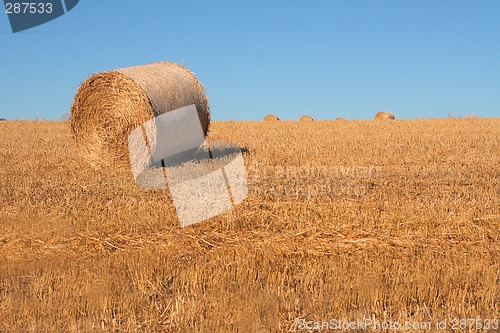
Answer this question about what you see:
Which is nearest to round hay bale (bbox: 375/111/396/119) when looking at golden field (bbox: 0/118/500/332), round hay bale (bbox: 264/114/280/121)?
round hay bale (bbox: 264/114/280/121)

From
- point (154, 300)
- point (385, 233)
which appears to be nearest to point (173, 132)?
point (385, 233)

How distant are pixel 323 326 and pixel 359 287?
2.63 feet

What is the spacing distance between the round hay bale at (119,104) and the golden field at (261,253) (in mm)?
762

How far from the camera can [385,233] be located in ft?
20.9

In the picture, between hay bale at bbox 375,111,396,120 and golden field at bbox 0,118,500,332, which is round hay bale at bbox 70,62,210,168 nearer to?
golden field at bbox 0,118,500,332

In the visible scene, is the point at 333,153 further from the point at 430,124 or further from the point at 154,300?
the point at 430,124

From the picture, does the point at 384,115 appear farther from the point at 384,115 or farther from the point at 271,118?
the point at 271,118

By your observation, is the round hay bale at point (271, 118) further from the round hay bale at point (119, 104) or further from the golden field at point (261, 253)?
the golden field at point (261, 253)

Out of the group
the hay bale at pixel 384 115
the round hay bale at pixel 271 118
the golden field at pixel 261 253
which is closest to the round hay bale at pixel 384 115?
the hay bale at pixel 384 115

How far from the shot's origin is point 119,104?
11.3m

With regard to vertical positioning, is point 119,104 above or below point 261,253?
above

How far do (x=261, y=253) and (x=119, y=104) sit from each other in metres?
6.32

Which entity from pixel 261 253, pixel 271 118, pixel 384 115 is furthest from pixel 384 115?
pixel 261 253

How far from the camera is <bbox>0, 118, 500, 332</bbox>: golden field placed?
4.41 m
